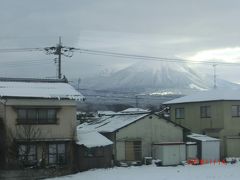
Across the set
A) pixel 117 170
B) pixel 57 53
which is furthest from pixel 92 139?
pixel 57 53

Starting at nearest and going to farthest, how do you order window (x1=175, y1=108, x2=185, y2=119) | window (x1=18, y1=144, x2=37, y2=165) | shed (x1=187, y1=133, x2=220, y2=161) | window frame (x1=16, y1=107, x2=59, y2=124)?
1. window (x1=18, y1=144, x2=37, y2=165)
2. window frame (x1=16, y1=107, x2=59, y2=124)
3. shed (x1=187, y1=133, x2=220, y2=161)
4. window (x1=175, y1=108, x2=185, y2=119)

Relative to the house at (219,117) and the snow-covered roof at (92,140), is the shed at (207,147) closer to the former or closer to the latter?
the house at (219,117)

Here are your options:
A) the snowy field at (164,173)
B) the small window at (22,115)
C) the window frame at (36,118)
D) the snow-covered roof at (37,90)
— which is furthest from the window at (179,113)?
the small window at (22,115)

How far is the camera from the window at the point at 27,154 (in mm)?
35562

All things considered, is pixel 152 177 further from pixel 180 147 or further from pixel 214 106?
pixel 214 106

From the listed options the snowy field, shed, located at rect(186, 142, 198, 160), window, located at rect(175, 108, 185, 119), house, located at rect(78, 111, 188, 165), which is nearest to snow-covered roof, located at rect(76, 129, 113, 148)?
the snowy field

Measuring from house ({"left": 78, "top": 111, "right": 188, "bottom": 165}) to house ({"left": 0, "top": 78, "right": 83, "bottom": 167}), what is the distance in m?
5.48

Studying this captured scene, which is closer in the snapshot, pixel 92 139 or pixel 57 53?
pixel 92 139

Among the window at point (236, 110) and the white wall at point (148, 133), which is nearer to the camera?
the white wall at point (148, 133)

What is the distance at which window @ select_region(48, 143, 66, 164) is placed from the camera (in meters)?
36.9

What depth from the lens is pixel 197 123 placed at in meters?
49.8

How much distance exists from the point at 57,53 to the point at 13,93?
1387 centimetres

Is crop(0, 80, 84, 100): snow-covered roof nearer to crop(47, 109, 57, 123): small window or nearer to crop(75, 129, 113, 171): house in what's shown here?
crop(47, 109, 57, 123): small window

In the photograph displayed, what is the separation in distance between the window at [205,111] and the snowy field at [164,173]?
9690mm
